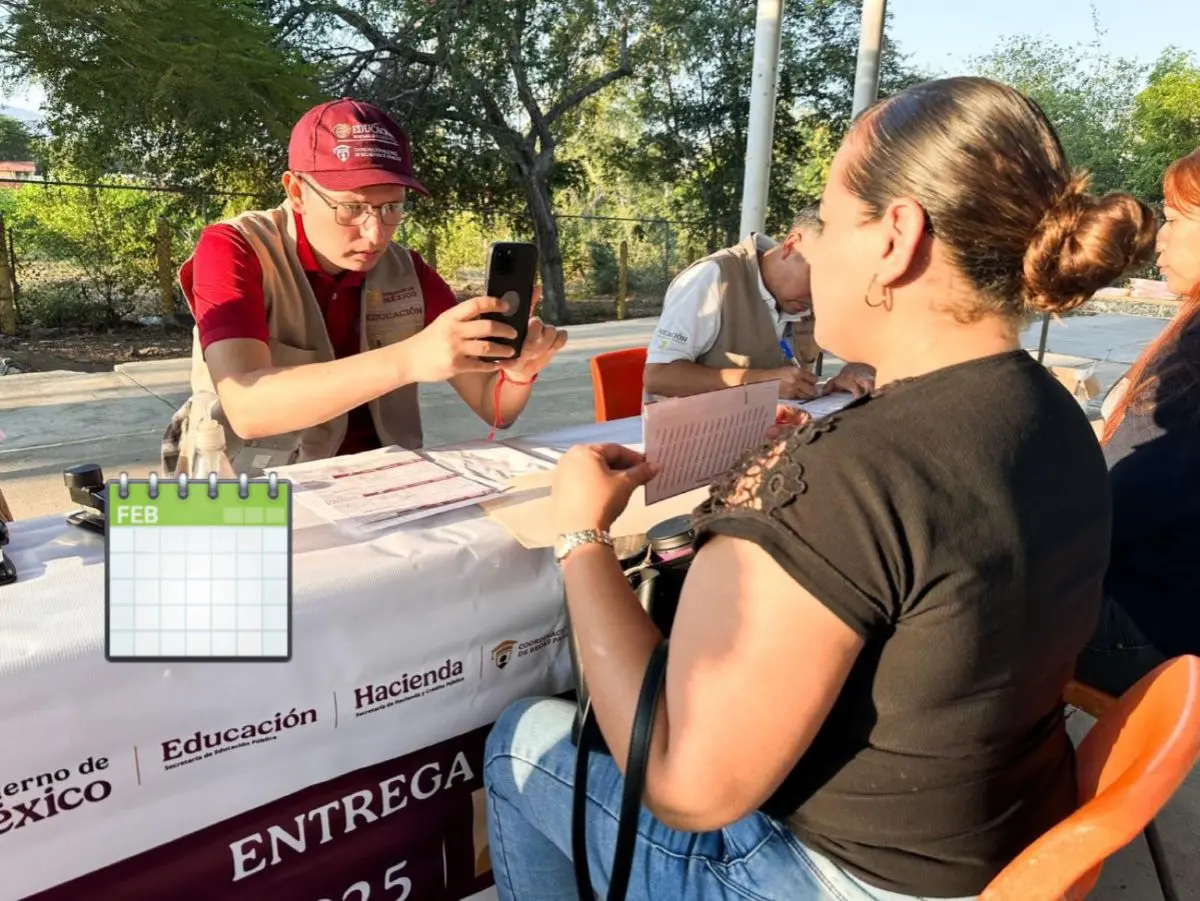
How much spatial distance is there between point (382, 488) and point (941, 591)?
98 centimetres

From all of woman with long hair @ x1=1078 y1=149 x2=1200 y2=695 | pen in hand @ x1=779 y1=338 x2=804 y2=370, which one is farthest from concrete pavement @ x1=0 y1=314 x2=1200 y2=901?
pen in hand @ x1=779 y1=338 x2=804 y2=370

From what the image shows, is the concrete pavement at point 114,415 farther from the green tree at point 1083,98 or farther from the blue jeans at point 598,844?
the green tree at point 1083,98

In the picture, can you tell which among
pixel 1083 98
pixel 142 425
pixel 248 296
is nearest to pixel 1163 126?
pixel 1083 98

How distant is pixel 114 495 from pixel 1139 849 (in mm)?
2275

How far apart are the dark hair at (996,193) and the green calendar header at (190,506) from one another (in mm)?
712

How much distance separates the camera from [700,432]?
1447 millimetres

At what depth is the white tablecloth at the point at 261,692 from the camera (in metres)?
0.94

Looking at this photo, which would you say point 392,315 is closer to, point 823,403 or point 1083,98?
point 823,403

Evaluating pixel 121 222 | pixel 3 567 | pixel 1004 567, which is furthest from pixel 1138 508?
pixel 121 222

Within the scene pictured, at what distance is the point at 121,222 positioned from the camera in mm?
8789

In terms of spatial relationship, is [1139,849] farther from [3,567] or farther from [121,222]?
[121,222]

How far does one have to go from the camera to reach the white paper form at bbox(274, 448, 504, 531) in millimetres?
1372

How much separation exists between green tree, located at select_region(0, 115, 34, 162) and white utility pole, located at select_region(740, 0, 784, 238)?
746cm

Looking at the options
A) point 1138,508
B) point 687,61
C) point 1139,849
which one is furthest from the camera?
point 687,61
